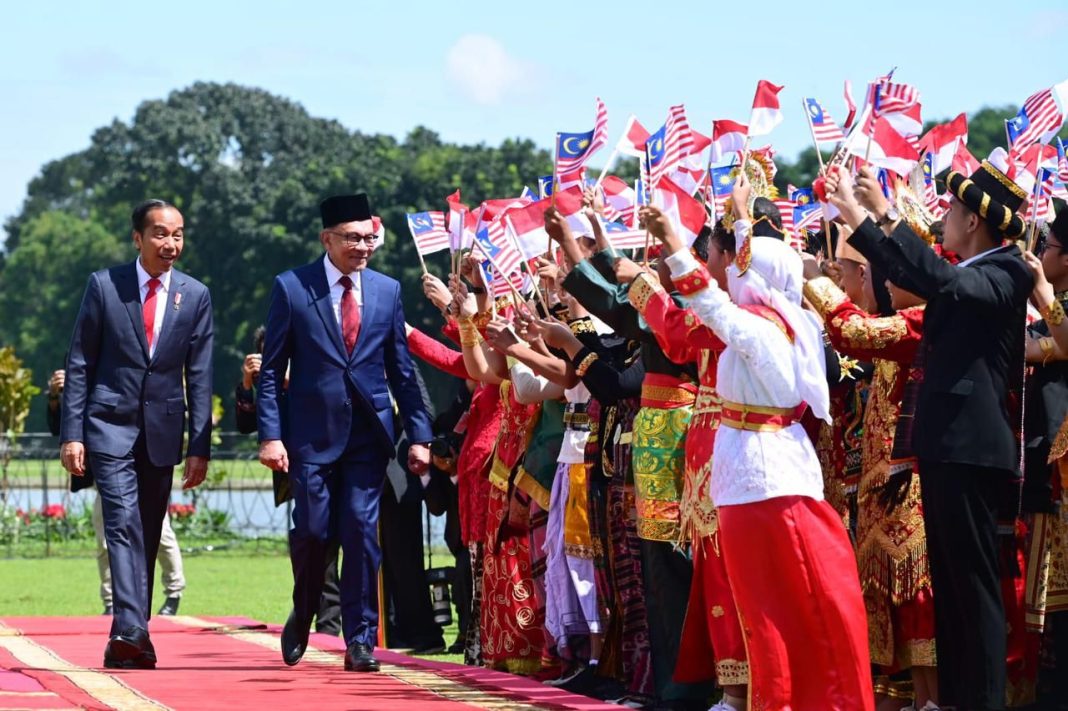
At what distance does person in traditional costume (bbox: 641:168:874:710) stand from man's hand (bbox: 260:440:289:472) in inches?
110

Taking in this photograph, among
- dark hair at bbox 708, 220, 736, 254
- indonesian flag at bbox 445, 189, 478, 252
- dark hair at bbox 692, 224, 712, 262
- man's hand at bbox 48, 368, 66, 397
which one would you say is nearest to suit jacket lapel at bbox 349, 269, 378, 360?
indonesian flag at bbox 445, 189, 478, 252

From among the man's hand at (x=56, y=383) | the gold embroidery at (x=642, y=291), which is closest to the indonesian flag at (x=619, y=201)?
the gold embroidery at (x=642, y=291)

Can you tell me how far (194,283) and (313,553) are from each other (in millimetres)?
1481

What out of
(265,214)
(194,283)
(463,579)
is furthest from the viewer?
(265,214)

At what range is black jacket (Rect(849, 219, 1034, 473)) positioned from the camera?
242 inches

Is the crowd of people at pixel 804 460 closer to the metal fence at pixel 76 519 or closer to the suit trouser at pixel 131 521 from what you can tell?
the suit trouser at pixel 131 521

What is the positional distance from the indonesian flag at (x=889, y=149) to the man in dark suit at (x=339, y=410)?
2193 mm

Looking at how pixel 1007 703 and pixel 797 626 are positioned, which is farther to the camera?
pixel 1007 703

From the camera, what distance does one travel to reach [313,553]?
828cm

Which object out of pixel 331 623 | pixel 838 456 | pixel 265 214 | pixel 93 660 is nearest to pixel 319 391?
pixel 93 660

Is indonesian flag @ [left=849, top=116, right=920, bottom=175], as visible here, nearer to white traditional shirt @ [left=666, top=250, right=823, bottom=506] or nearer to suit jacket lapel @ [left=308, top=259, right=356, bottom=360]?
white traditional shirt @ [left=666, top=250, right=823, bottom=506]

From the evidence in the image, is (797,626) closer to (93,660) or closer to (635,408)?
(635,408)

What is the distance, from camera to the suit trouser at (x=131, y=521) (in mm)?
8242

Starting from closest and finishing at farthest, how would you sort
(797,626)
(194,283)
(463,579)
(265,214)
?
(797,626)
(194,283)
(463,579)
(265,214)
